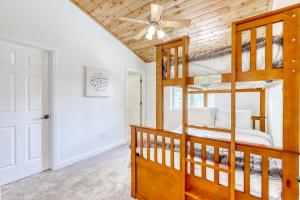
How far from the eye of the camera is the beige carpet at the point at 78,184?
80.6 inches

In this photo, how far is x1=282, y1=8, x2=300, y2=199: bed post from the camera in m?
1.02

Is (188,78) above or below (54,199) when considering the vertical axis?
above

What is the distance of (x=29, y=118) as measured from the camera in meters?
2.56

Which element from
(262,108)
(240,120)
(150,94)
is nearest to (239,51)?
(240,120)

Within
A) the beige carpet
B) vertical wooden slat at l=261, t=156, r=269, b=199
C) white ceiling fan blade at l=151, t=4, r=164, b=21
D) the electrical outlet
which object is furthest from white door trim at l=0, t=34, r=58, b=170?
vertical wooden slat at l=261, t=156, r=269, b=199

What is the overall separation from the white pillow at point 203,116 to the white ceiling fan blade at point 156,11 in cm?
211

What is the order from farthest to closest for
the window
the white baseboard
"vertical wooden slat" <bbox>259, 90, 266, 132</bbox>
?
1. the window
2. "vertical wooden slat" <bbox>259, 90, 266, 132</bbox>
3. the white baseboard

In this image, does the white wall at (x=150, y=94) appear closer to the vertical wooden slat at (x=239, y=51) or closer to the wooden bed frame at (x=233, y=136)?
the wooden bed frame at (x=233, y=136)

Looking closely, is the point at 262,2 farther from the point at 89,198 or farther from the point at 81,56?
the point at 89,198

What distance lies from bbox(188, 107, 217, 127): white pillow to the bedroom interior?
0.07 ft

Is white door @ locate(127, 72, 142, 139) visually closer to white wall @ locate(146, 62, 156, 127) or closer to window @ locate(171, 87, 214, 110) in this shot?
white wall @ locate(146, 62, 156, 127)

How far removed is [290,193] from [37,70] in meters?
3.20

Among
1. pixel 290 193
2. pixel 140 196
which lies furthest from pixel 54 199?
pixel 290 193

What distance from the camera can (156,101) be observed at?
5.87 ft
